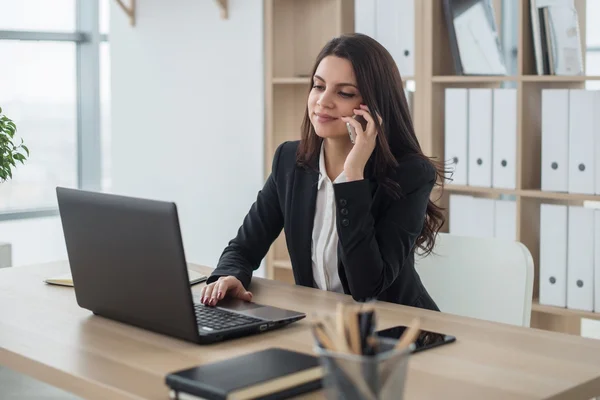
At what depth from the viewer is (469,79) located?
3.16 metres

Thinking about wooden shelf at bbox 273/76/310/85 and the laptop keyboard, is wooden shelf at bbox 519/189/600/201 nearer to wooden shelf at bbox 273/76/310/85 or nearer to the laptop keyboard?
wooden shelf at bbox 273/76/310/85

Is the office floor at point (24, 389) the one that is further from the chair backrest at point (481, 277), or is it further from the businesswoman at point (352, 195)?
the chair backrest at point (481, 277)

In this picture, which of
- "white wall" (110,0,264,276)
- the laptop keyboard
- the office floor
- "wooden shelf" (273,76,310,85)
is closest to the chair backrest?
the laptop keyboard

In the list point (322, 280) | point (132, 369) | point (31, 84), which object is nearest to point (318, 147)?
point (322, 280)

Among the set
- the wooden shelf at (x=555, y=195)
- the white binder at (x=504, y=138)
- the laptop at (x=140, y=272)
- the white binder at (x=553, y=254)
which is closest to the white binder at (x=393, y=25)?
the white binder at (x=504, y=138)

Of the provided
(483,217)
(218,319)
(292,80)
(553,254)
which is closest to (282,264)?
(292,80)

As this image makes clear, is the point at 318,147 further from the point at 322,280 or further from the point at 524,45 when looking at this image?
the point at 524,45

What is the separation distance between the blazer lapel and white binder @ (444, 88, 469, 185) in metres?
1.15

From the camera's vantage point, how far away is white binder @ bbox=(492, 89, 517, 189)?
3.08m

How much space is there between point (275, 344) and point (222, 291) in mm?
343

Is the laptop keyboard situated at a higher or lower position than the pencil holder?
lower

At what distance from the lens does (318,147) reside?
2.24m

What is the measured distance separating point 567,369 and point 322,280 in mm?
829

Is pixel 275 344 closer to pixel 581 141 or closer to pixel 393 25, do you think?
pixel 581 141
